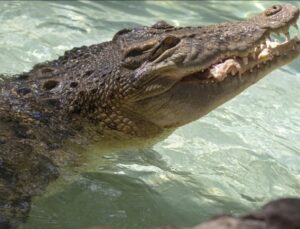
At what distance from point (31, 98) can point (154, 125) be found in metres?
0.86

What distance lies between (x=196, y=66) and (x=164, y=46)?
0.88 feet

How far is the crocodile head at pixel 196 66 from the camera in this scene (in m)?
3.86

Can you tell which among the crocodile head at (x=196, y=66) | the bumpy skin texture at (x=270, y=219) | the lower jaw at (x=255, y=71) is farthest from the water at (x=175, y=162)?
the bumpy skin texture at (x=270, y=219)

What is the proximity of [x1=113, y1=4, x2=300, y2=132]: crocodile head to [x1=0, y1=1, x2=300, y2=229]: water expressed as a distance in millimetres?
544

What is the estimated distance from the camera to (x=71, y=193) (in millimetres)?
3955

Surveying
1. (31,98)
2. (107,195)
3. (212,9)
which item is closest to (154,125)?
(107,195)

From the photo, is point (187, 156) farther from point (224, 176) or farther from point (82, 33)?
point (82, 33)

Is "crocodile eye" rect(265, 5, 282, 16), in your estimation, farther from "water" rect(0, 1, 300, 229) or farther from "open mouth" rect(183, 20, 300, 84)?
"water" rect(0, 1, 300, 229)

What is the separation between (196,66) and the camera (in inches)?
150

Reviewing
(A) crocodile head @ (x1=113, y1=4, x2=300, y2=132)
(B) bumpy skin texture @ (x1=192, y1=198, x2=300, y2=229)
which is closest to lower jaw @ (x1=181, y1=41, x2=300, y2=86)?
(A) crocodile head @ (x1=113, y1=4, x2=300, y2=132)

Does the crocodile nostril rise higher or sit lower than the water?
higher

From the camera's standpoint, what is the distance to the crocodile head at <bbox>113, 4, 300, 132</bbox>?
386 cm

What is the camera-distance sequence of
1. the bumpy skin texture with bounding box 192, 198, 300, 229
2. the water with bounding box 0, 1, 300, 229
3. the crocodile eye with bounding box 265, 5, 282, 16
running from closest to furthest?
1. the bumpy skin texture with bounding box 192, 198, 300, 229
2. the water with bounding box 0, 1, 300, 229
3. the crocodile eye with bounding box 265, 5, 282, 16

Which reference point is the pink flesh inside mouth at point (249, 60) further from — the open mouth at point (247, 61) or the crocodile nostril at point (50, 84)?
the crocodile nostril at point (50, 84)
